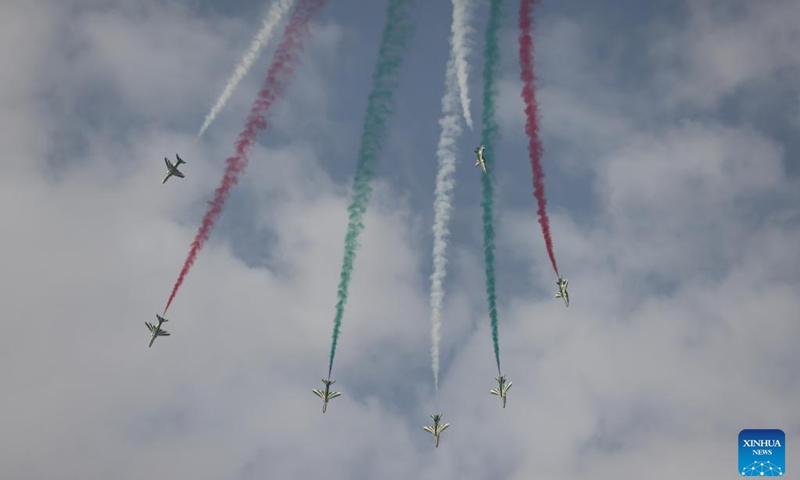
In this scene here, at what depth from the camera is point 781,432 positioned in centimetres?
3659

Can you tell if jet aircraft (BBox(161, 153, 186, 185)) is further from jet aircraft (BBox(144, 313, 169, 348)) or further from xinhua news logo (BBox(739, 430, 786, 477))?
xinhua news logo (BBox(739, 430, 786, 477))

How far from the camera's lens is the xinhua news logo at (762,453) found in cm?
3581

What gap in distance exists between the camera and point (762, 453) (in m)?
36.3

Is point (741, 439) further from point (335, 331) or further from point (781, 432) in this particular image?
point (335, 331)

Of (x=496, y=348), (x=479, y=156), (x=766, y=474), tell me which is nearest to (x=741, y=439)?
(x=766, y=474)

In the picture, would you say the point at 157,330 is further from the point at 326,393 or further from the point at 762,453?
the point at 762,453

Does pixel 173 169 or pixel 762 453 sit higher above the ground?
pixel 173 169

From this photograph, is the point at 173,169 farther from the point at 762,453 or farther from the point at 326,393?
the point at 762,453

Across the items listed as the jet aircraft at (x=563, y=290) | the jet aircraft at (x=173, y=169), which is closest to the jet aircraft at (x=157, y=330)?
the jet aircraft at (x=173, y=169)

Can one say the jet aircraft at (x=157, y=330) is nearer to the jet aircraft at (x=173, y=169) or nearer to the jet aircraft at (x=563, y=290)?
the jet aircraft at (x=173, y=169)

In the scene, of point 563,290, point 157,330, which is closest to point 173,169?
point 157,330

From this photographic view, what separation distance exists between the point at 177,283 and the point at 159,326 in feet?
37.4

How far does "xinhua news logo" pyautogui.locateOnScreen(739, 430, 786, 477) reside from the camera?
117 feet

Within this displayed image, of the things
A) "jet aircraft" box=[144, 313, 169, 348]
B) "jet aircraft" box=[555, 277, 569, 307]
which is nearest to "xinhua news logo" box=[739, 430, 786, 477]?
"jet aircraft" box=[555, 277, 569, 307]
